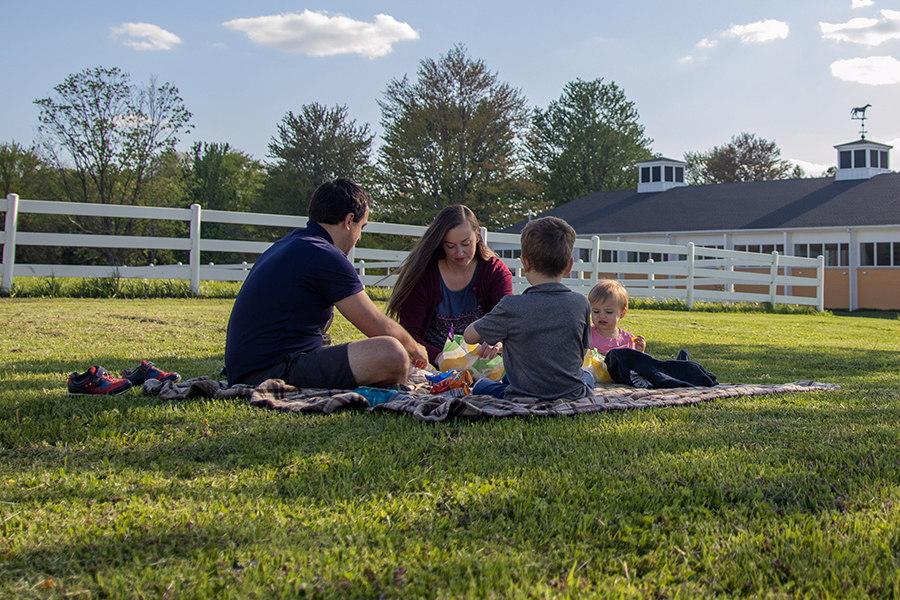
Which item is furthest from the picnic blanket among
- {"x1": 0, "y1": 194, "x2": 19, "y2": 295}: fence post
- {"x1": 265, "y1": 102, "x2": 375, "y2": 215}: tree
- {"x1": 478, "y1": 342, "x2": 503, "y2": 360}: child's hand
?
{"x1": 265, "y1": 102, "x2": 375, "y2": 215}: tree

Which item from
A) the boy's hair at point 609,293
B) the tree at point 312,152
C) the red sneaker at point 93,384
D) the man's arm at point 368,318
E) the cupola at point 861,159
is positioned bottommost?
the red sneaker at point 93,384

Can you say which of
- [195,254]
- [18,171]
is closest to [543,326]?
[195,254]

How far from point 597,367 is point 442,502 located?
292 cm

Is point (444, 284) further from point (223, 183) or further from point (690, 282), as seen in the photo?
point (223, 183)

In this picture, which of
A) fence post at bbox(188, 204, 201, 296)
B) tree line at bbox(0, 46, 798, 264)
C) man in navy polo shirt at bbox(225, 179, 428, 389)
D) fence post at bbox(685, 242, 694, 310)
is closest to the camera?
man in navy polo shirt at bbox(225, 179, 428, 389)

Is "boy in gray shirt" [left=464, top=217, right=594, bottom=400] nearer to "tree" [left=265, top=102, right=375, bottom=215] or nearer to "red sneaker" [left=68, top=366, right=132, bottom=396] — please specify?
"red sneaker" [left=68, top=366, right=132, bottom=396]

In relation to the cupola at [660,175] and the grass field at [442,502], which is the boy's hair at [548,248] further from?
the cupola at [660,175]

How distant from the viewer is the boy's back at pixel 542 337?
355 cm

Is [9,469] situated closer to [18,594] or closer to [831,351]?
→ [18,594]

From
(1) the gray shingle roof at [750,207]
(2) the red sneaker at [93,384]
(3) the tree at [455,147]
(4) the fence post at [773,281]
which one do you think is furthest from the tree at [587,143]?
(2) the red sneaker at [93,384]

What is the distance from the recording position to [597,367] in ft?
15.9

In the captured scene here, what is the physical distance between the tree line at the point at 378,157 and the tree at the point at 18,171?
0.21 feet

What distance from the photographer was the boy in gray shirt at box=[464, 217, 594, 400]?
3.55 m

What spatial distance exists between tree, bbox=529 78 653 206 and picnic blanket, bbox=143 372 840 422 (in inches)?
1824
